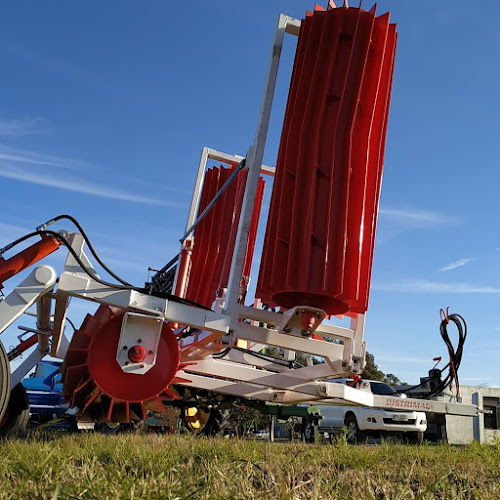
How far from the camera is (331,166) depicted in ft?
14.9

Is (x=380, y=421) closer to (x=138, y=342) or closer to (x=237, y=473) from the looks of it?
(x=138, y=342)

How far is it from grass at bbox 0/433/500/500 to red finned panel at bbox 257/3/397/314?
1.29 m

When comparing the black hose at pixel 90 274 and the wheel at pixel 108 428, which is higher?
the black hose at pixel 90 274

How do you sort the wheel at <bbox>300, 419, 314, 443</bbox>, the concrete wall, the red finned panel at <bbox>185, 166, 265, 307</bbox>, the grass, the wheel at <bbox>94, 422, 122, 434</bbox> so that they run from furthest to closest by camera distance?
1. the concrete wall
2. the wheel at <bbox>300, 419, 314, 443</bbox>
3. the wheel at <bbox>94, 422, 122, 434</bbox>
4. the red finned panel at <bbox>185, 166, 265, 307</bbox>
5. the grass

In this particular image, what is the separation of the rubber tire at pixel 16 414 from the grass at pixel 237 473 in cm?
193

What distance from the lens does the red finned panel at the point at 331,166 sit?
4.41 meters

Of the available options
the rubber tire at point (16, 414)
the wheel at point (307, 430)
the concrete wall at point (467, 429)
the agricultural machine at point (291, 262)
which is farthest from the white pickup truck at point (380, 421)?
the agricultural machine at point (291, 262)

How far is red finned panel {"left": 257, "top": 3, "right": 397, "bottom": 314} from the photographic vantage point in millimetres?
4414

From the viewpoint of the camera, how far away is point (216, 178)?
7734mm

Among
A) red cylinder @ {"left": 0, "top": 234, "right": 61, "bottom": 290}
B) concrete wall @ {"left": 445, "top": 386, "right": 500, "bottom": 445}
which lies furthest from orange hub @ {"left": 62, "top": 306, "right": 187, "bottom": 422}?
concrete wall @ {"left": 445, "top": 386, "right": 500, "bottom": 445}

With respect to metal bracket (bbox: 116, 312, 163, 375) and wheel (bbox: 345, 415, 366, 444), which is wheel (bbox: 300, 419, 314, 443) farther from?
metal bracket (bbox: 116, 312, 163, 375)

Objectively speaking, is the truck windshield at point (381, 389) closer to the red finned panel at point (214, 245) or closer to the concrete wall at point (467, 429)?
the concrete wall at point (467, 429)

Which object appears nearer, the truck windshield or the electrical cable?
the electrical cable

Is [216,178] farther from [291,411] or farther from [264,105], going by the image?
[291,411]
